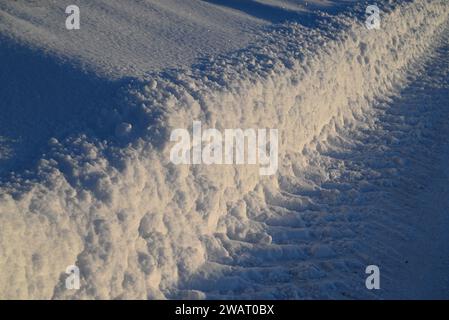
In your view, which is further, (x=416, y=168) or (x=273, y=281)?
(x=416, y=168)

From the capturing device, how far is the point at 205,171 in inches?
259

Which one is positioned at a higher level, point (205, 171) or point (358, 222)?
point (205, 171)

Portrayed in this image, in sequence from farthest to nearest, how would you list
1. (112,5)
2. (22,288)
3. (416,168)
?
(112,5), (416,168), (22,288)

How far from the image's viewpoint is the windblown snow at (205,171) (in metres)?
5.45

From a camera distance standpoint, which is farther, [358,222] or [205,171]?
[358,222]

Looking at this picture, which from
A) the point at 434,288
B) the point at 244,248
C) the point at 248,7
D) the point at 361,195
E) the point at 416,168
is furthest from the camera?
the point at 248,7

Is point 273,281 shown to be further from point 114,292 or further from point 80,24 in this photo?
point 80,24

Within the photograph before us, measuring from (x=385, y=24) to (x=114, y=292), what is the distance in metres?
8.32

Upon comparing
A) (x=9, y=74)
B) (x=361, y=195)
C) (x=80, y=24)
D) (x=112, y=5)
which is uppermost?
(x=112, y=5)

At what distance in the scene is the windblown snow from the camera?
5.45m

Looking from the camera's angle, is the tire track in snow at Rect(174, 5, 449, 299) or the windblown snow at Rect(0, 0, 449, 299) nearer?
the windblown snow at Rect(0, 0, 449, 299)

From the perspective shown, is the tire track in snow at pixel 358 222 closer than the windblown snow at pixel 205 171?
No

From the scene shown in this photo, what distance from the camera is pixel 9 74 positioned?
677 cm

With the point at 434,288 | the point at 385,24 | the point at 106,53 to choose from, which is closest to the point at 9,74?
the point at 106,53
